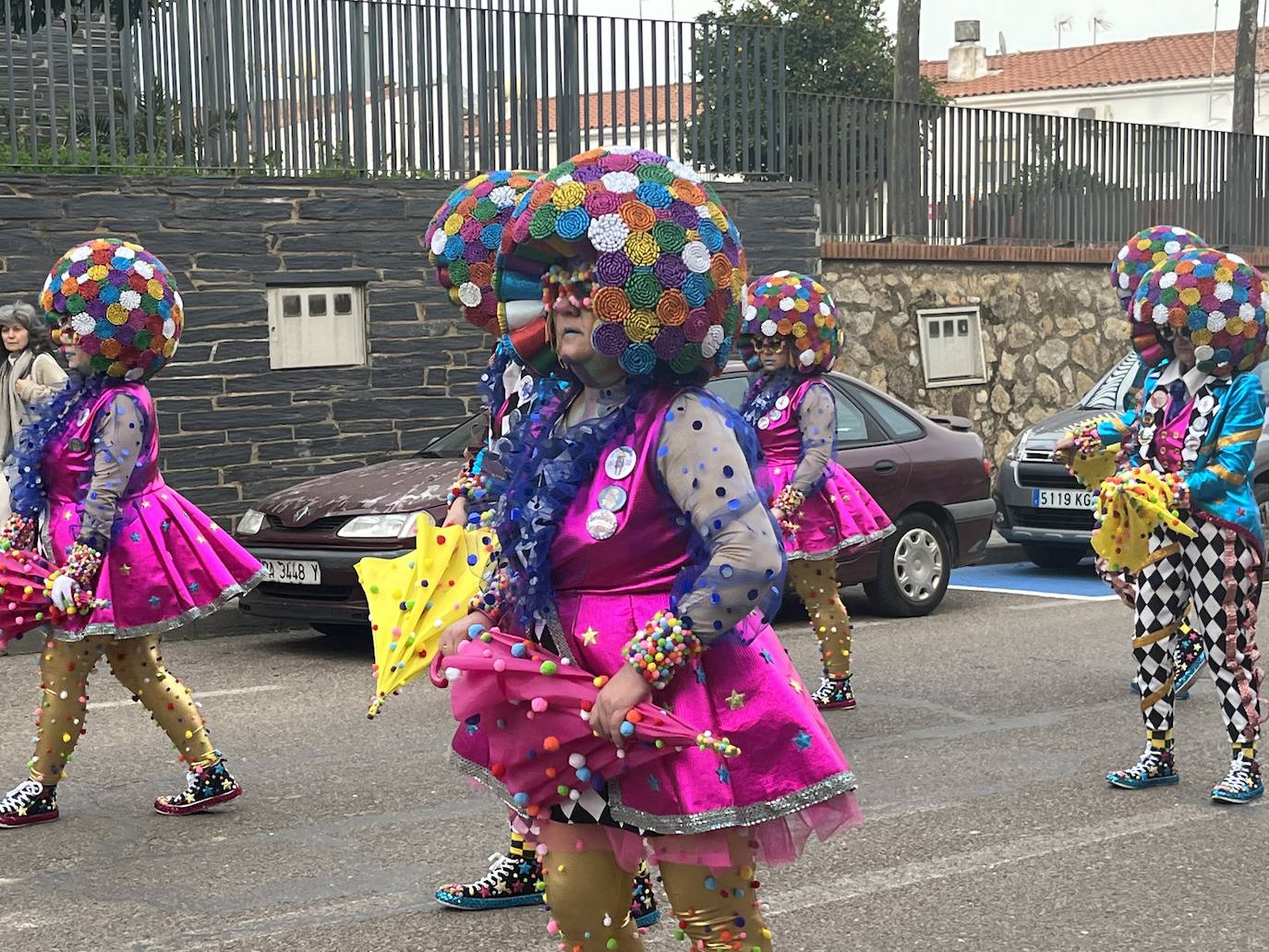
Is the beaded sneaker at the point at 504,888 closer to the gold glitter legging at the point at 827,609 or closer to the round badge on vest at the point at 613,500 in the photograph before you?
the round badge on vest at the point at 613,500

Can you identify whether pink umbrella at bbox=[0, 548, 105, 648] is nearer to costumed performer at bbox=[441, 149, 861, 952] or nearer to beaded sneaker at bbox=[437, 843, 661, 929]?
beaded sneaker at bbox=[437, 843, 661, 929]

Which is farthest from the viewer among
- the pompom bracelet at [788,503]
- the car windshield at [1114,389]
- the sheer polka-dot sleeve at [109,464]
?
the car windshield at [1114,389]

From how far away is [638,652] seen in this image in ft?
10.4

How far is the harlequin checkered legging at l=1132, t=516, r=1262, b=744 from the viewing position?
6090 millimetres

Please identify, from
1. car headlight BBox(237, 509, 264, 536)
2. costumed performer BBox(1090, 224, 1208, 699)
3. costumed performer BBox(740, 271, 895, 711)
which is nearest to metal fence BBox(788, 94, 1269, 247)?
car headlight BBox(237, 509, 264, 536)

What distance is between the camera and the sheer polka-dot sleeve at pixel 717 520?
3.18 meters

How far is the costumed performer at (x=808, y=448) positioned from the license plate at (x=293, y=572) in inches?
103

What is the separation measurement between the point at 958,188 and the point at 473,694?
1608cm

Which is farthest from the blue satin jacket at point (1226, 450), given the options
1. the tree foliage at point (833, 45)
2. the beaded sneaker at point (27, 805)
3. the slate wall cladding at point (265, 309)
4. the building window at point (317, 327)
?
the tree foliage at point (833, 45)

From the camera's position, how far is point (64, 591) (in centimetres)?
554

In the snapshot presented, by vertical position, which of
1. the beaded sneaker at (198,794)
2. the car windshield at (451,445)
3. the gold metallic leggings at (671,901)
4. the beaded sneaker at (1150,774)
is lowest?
the beaded sneaker at (1150,774)

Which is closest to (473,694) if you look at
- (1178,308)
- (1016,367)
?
(1178,308)

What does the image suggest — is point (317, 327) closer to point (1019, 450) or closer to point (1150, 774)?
point (1019, 450)

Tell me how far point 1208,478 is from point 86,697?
3851 millimetres
